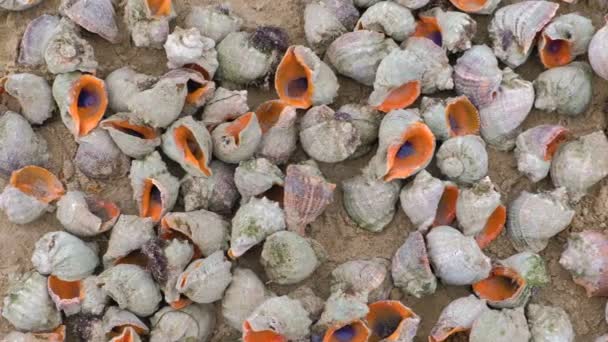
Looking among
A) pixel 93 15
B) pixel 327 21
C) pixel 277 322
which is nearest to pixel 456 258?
pixel 277 322

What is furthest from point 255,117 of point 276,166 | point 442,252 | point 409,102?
point 442,252

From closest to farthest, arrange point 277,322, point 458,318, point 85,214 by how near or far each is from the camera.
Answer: point 277,322
point 458,318
point 85,214

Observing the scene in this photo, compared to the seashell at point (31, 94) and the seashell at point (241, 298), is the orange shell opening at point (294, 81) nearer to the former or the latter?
the seashell at point (241, 298)

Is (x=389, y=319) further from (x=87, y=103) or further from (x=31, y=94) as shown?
(x=31, y=94)

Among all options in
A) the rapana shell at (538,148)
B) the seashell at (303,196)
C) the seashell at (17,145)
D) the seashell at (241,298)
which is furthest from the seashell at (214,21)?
the rapana shell at (538,148)

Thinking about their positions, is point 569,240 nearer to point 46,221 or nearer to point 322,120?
point 322,120

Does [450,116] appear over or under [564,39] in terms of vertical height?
under
